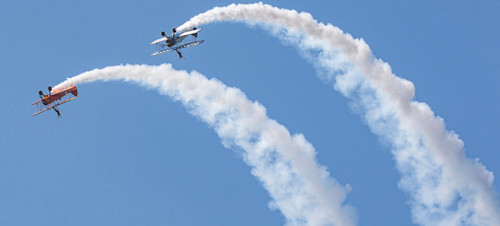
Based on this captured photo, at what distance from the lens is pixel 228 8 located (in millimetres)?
197875

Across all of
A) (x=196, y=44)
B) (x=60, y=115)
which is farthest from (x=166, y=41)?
(x=60, y=115)

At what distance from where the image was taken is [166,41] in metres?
200

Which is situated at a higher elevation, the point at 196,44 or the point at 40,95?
the point at 196,44

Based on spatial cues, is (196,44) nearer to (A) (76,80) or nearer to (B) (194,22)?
(B) (194,22)

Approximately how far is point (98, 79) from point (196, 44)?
13.2 metres

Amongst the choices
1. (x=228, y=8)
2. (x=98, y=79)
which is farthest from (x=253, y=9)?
(x=98, y=79)

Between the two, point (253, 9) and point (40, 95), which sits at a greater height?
point (253, 9)

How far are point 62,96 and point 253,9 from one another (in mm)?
Answer: 26610

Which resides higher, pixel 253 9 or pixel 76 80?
pixel 253 9

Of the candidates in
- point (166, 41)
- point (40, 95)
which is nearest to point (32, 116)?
point (40, 95)

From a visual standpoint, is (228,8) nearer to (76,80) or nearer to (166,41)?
(166,41)

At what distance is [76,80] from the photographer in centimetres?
19938

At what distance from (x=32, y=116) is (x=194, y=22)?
23540 mm

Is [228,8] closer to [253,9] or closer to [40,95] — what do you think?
[253,9]
